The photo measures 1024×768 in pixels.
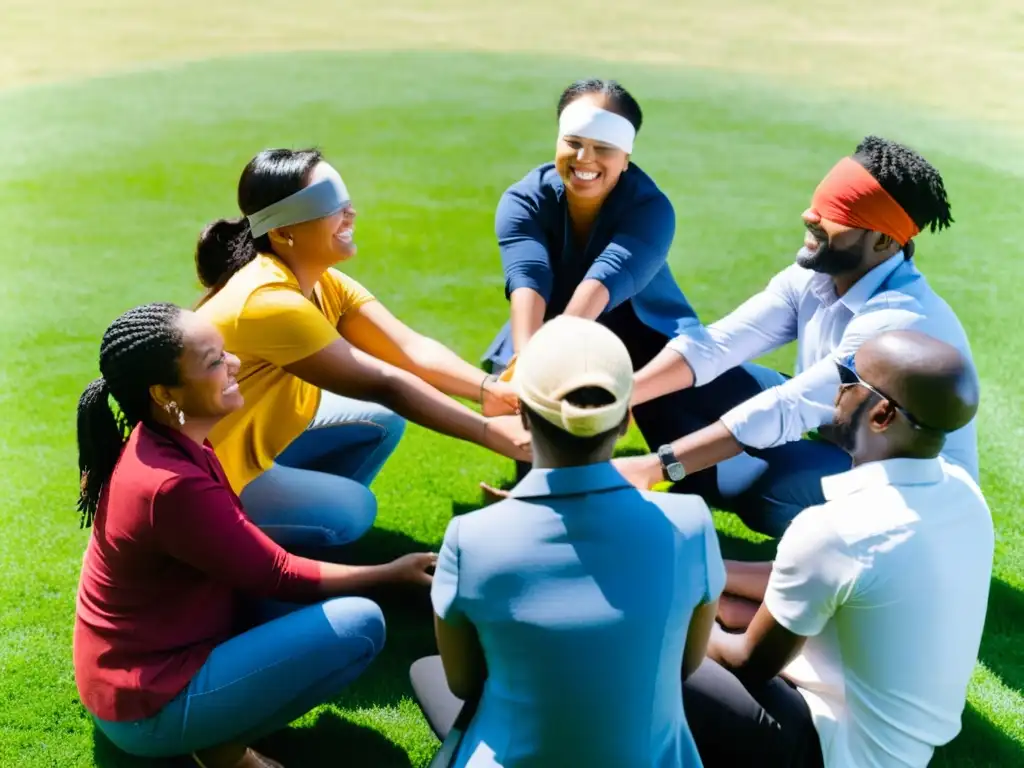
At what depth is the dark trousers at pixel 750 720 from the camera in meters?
2.74

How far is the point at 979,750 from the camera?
133 inches

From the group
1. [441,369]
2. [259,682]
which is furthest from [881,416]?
[441,369]

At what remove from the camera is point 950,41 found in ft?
44.8

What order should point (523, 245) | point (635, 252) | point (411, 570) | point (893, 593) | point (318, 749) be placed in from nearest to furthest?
point (893, 593) → point (411, 570) → point (318, 749) → point (635, 252) → point (523, 245)

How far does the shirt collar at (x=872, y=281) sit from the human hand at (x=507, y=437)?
124cm

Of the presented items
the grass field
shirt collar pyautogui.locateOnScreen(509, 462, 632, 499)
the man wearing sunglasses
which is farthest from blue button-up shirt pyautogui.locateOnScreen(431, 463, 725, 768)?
the man wearing sunglasses

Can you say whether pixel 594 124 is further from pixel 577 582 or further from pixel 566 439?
pixel 577 582

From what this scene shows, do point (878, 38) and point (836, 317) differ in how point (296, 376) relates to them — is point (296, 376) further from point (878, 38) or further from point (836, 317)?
point (878, 38)

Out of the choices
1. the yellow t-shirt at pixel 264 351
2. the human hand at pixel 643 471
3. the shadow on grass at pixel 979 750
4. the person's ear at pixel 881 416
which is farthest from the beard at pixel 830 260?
the yellow t-shirt at pixel 264 351

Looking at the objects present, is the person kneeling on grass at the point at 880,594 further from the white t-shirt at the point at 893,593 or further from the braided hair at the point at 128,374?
the braided hair at the point at 128,374

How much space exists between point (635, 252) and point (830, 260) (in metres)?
0.91

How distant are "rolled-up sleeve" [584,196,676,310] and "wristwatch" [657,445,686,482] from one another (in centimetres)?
94

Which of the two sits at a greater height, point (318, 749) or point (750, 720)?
point (750, 720)

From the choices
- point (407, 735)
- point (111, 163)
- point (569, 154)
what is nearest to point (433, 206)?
point (111, 163)
